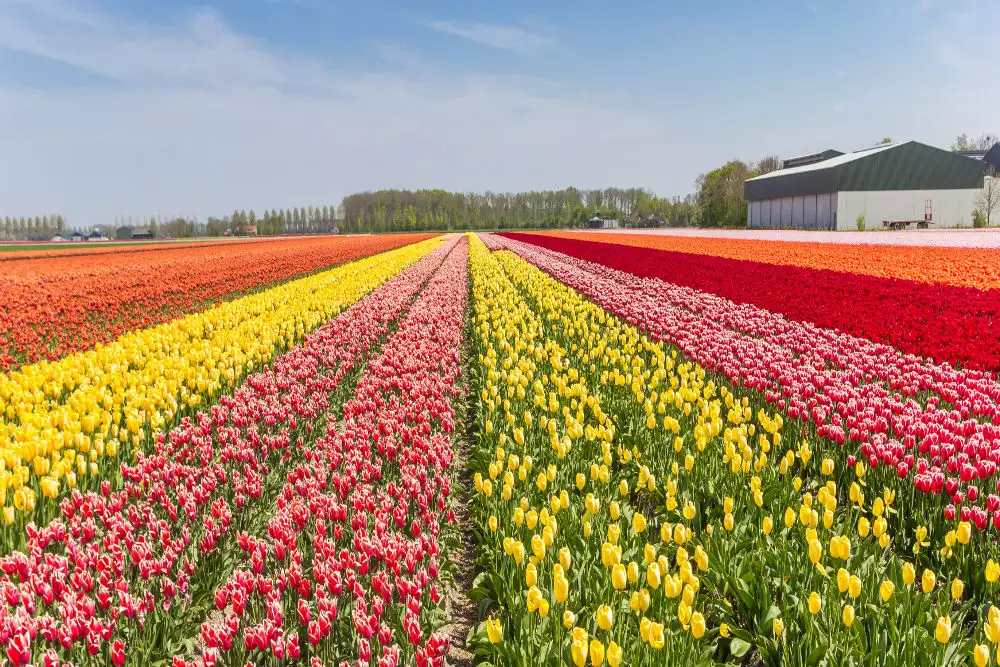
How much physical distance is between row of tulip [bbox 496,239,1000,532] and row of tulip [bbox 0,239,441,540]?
559 centimetres

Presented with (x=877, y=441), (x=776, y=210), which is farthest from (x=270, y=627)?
(x=776, y=210)

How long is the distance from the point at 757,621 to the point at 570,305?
9.19m

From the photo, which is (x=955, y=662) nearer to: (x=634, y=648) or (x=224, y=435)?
(x=634, y=648)

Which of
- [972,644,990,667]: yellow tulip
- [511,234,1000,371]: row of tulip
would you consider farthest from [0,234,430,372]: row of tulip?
[511,234,1000,371]: row of tulip

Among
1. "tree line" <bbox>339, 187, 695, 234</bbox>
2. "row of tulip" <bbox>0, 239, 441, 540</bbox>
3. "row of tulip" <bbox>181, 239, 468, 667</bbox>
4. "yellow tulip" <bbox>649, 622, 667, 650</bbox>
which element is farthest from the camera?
"tree line" <bbox>339, 187, 695, 234</bbox>

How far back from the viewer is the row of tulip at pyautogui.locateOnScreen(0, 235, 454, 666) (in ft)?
9.66

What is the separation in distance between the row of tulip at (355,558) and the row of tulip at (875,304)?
19.9 feet

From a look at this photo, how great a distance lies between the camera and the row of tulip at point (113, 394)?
4512mm

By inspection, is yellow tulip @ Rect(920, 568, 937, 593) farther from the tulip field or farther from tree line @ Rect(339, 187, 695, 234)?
tree line @ Rect(339, 187, 695, 234)

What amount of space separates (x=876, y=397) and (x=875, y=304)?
6.57m

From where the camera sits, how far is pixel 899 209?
63.2m

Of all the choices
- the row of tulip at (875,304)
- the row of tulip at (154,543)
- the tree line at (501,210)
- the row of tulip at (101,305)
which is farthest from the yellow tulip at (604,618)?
the tree line at (501,210)

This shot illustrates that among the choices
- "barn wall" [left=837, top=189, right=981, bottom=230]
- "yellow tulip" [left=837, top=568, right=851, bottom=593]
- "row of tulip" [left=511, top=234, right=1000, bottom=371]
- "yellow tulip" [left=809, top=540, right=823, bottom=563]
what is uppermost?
"barn wall" [left=837, top=189, right=981, bottom=230]

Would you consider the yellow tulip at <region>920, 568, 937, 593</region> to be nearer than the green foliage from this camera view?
Yes
